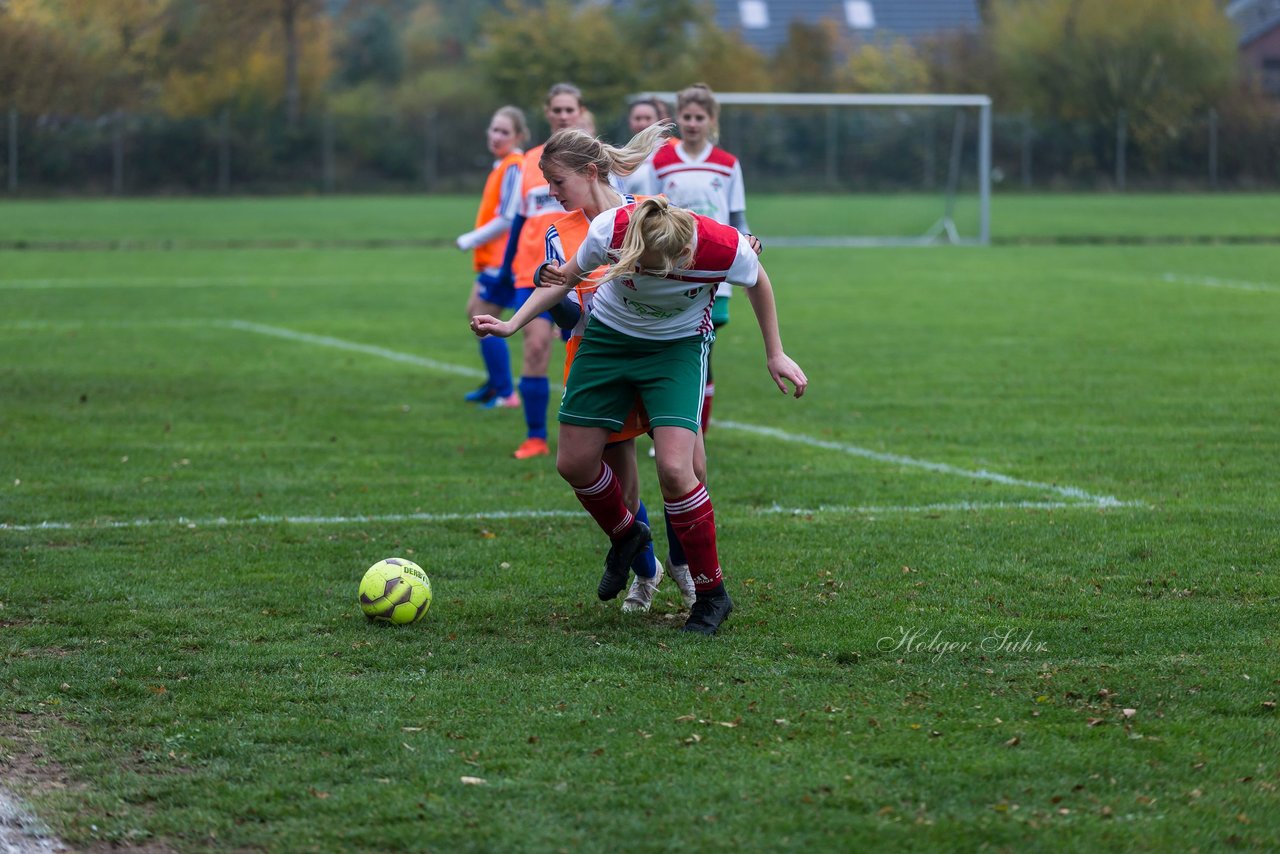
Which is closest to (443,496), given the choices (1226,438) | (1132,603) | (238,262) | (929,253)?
(1132,603)

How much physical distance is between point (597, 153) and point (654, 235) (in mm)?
671

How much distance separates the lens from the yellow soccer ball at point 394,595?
5.38 metres

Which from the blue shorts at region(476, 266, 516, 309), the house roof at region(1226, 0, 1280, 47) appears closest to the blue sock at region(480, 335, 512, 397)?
the blue shorts at region(476, 266, 516, 309)

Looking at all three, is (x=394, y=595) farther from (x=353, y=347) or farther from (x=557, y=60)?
(x=557, y=60)

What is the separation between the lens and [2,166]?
38906 millimetres

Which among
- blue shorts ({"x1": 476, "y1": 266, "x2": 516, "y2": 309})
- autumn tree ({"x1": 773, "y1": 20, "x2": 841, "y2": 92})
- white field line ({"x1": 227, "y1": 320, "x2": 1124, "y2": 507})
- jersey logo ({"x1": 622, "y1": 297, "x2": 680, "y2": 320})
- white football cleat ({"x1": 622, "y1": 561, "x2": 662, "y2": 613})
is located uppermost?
autumn tree ({"x1": 773, "y1": 20, "x2": 841, "y2": 92})

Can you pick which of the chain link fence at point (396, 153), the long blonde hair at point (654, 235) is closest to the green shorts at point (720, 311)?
the long blonde hair at point (654, 235)

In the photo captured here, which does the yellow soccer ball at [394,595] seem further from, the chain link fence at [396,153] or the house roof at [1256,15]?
the house roof at [1256,15]

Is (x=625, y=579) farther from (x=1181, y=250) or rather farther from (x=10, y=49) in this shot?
(x=10, y=49)

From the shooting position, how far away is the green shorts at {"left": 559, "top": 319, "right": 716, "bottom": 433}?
5199mm

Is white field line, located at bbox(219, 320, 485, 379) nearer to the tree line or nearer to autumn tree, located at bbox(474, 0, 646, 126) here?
the tree line

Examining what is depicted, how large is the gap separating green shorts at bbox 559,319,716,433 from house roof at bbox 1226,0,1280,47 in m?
60.3

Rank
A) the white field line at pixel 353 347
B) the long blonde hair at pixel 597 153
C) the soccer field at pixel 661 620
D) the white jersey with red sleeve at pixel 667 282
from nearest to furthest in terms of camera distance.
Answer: the soccer field at pixel 661 620, the white jersey with red sleeve at pixel 667 282, the long blonde hair at pixel 597 153, the white field line at pixel 353 347

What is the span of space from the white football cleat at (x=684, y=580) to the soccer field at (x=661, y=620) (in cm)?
20
